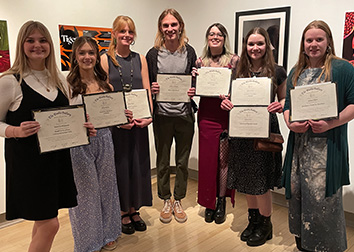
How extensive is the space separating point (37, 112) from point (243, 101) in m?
1.47

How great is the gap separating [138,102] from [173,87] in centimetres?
36

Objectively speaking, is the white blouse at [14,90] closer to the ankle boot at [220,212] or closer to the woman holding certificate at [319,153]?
the woman holding certificate at [319,153]

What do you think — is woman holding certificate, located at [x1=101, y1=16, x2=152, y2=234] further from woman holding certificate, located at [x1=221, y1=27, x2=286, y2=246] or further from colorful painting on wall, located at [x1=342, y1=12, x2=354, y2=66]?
colorful painting on wall, located at [x1=342, y1=12, x2=354, y2=66]

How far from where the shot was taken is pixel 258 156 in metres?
2.67

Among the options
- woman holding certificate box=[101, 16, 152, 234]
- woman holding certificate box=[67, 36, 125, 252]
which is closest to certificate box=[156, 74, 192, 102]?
woman holding certificate box=[101, 16, 152, 234]

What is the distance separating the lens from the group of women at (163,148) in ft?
6.35

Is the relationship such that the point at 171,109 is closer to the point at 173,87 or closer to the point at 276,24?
the point at 173,87

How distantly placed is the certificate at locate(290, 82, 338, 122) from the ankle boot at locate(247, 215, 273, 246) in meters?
1.05

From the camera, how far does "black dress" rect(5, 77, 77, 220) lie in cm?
190

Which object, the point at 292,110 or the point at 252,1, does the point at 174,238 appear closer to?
the point at 292,110

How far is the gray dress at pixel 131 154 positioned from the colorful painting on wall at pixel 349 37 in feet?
5.94

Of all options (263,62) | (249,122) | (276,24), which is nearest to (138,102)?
(249,122)

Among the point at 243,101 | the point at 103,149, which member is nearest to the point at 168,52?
the point at 243,101

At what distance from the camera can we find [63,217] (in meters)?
3.38
